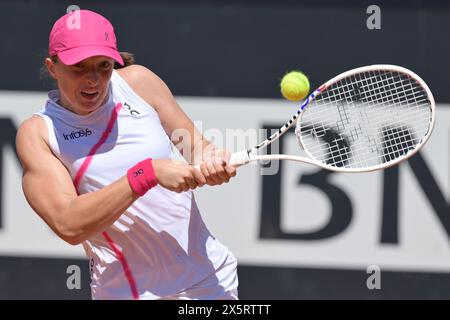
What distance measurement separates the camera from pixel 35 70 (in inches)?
172

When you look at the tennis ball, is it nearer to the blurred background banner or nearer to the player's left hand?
the player's left hand

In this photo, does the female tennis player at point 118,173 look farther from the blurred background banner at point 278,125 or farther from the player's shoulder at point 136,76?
the blurred background banner at point 278,125

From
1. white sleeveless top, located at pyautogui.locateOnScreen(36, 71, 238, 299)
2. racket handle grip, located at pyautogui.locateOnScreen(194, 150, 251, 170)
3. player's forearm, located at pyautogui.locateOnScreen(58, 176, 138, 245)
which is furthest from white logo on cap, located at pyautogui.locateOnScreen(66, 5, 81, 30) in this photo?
racket handle grip, located at pyautogui.locateOnScreen(194, 150, 251, 170)

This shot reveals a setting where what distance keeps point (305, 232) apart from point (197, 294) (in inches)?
65.9

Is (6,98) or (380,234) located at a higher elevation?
(6,98)

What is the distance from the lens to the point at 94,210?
2.44 m

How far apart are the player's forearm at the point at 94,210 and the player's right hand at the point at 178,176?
0.09 meters

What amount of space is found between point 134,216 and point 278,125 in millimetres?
1760

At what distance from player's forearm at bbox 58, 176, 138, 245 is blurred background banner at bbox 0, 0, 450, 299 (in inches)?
71.0

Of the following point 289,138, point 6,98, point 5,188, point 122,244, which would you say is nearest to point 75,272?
point 5,188

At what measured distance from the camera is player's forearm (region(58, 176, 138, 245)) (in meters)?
2.42

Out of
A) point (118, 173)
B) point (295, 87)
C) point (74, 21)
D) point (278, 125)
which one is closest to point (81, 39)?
point (74, 21)

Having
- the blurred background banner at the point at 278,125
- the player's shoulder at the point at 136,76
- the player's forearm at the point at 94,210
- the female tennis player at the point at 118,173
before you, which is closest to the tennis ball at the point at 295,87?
the female tennis player at the point at 118,173
